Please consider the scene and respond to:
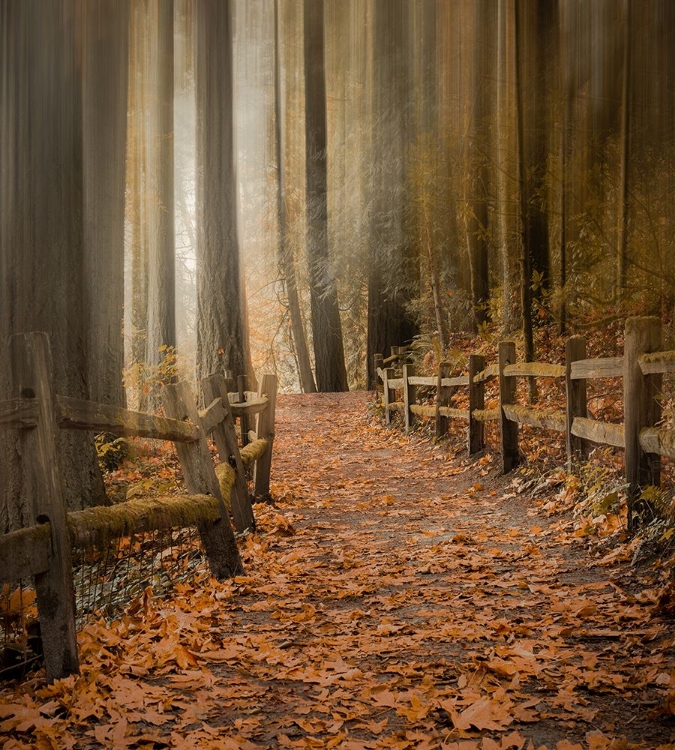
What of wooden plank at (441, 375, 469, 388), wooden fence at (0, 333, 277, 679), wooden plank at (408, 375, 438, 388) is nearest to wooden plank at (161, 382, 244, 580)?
wooden fence at (0, 333, 277, 679)

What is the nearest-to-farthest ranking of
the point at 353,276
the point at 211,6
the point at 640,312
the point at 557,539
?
1. the point at 557,539
2. the point at 640,312
3. the point at 211,6
4. the point at 353,276

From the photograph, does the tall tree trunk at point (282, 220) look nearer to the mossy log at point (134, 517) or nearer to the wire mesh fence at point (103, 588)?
the wire mesh fence at point (103, 588)

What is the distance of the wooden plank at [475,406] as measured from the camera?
999 cm

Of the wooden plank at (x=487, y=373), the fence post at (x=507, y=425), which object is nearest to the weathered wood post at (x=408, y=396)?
the wooden plank at (x=487, y=373)

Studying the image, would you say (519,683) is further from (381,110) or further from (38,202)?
(381,110)

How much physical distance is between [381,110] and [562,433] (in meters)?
10.4

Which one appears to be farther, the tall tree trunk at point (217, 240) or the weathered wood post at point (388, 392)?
the weathered wood post at point (388, 392)

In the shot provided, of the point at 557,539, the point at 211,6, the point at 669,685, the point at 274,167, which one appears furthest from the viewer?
the point at 274,167

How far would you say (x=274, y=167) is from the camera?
953 inches

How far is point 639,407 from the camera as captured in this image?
17.5 feet

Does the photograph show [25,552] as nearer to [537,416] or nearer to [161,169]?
[537,416]

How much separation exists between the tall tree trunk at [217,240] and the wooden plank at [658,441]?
33.7 ft

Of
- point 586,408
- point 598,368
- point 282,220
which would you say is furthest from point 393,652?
point 282,220

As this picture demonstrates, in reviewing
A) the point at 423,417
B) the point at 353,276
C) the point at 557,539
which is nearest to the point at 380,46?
the point at 353,276
